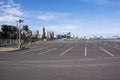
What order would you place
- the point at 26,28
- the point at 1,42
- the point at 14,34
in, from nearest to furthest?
the point at 1,42, the point at 14,34, the point at 26,28

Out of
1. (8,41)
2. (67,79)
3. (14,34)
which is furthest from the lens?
(14,34)

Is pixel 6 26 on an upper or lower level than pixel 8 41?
upper

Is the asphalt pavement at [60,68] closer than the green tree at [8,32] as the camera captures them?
Yes

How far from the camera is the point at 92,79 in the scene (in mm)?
8953

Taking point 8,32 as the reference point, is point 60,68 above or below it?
below

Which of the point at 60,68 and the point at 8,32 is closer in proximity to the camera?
the point at 60,68

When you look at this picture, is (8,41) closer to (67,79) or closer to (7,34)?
(7,34)

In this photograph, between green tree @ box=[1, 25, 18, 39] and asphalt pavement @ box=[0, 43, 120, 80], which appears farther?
green tree @ box=[1, 25, 18, 39]

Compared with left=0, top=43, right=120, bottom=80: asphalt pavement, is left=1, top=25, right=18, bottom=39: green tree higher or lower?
higher

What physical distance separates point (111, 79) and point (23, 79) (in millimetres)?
3618

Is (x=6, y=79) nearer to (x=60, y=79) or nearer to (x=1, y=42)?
(x=60, y=79)

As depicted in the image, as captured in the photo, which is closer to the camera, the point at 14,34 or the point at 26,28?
the point at 14,34

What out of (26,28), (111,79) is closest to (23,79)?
(111,79)

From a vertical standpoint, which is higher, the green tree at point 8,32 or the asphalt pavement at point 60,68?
the green tree at point 8,32
